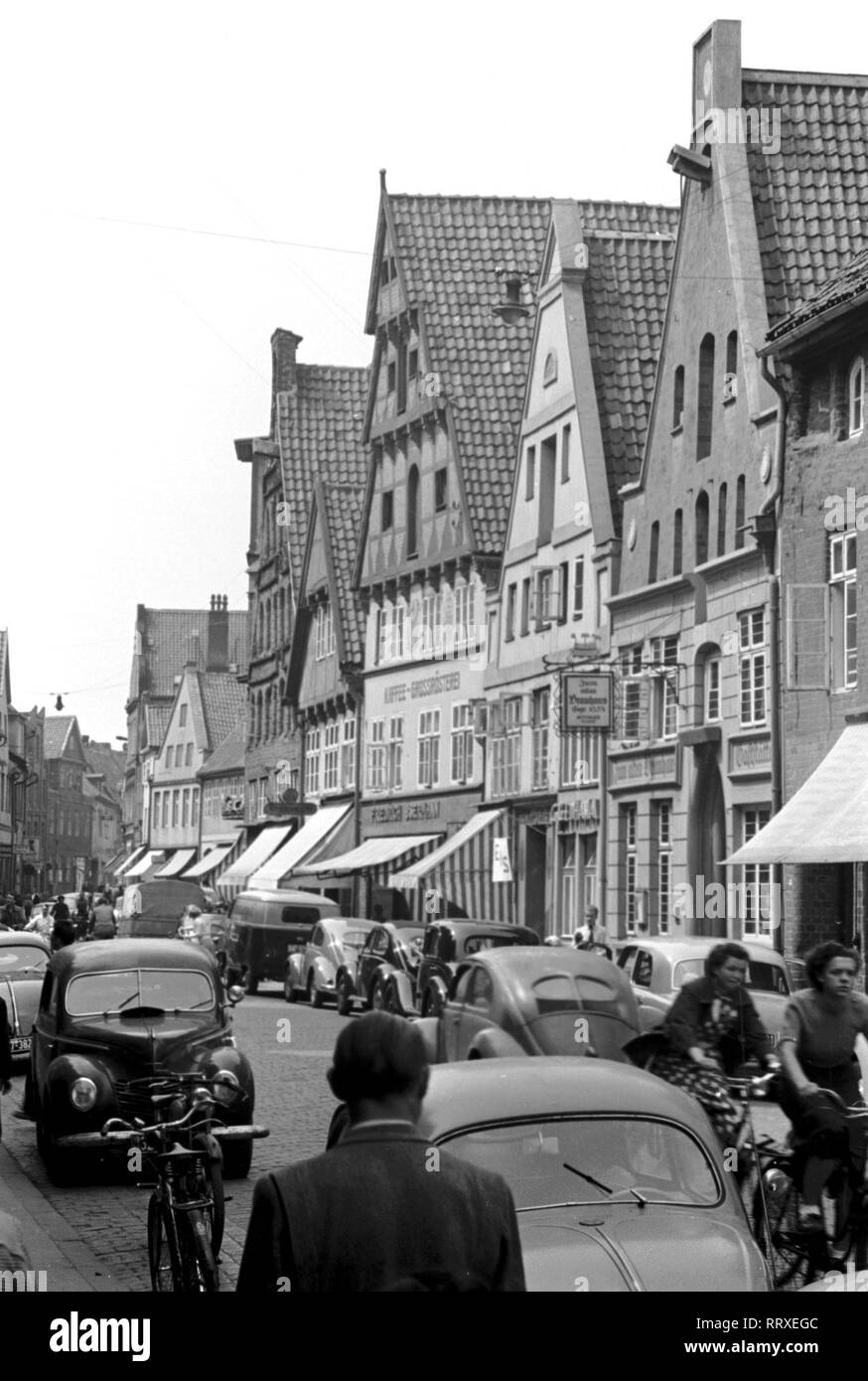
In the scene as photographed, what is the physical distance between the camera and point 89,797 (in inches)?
6639

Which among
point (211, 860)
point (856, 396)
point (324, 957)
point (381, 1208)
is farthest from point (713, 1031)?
point (211, 860)

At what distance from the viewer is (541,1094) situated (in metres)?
7.33

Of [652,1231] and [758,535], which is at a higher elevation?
[758,535]

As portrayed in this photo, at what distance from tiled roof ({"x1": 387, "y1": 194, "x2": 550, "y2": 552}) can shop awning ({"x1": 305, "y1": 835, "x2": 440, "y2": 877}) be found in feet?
25.2

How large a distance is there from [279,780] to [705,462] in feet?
120

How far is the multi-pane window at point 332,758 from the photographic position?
63.8m

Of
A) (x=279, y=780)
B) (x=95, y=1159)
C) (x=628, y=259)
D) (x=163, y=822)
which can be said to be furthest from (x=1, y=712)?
(x=95, y=1159)

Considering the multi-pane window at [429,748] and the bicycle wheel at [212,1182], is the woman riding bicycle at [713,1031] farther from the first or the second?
the multi-pane window at [429,748]

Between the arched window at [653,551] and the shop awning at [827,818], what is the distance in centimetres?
929

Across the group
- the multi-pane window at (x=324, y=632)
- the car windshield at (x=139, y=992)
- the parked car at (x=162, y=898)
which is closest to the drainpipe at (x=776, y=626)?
the car windshield at (x=139, y=992)

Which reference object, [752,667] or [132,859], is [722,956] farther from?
[132,859]

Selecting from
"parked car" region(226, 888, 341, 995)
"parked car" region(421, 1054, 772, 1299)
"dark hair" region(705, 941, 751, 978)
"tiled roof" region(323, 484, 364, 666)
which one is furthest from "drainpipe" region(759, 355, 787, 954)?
"tiled roof" region(323, 484, 364, 666)
